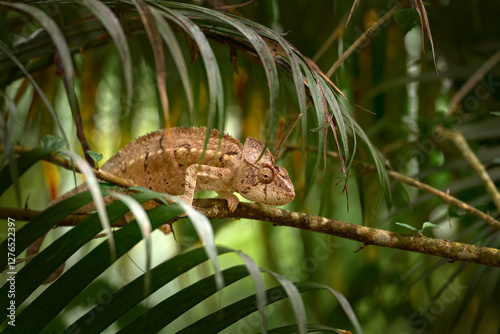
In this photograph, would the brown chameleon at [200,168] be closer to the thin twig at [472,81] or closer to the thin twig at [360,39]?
the thin twig at [360,39]

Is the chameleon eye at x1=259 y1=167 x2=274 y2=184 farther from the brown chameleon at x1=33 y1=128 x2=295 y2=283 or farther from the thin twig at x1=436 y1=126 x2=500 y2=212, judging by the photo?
the thin twig at x1=436 y1=126 x2=500 y2=212

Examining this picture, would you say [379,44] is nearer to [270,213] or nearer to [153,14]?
[270,213]

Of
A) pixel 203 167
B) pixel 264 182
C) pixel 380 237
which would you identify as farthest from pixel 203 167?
pixel 380 237

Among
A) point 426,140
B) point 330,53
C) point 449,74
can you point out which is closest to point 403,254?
point 426,140

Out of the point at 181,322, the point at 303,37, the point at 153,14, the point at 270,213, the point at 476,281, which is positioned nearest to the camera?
the point at 153,14

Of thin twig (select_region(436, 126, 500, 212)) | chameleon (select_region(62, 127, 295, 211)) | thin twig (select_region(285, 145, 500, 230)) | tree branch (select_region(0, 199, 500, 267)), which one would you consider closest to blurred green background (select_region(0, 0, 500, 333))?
thin twig (select_region(436, 126, 500, 212))

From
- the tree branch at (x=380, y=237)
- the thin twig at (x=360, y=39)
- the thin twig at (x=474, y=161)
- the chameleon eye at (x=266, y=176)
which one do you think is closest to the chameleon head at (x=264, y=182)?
the chameleon eye at (x=266, y=176)
